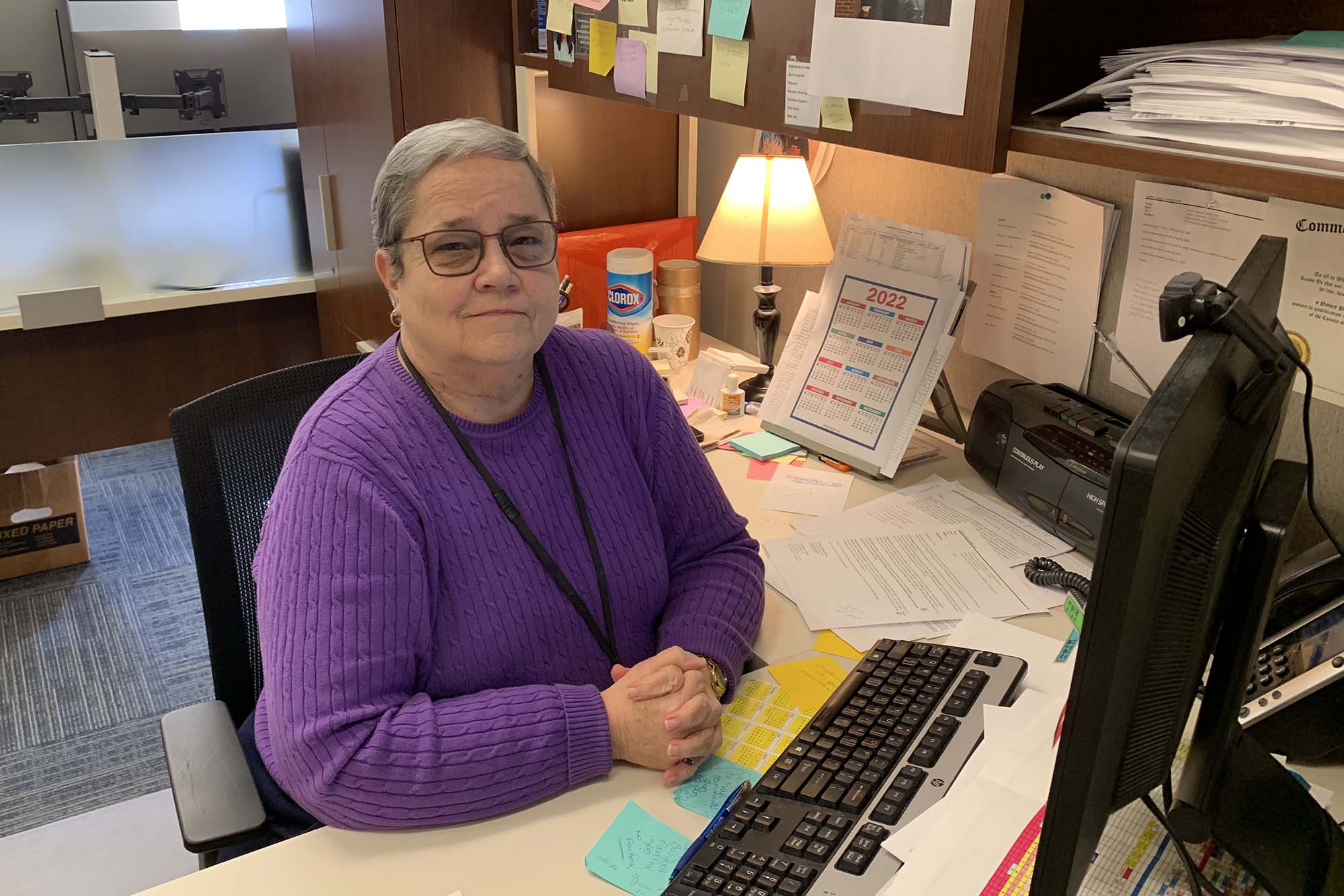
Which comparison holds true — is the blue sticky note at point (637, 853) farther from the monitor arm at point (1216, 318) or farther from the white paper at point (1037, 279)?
the white paper at point (1037, 279)

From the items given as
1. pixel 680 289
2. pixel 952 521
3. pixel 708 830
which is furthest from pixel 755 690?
pixel 680 289

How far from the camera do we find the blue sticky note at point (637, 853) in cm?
93

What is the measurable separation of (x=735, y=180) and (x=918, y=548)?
0.79 metres

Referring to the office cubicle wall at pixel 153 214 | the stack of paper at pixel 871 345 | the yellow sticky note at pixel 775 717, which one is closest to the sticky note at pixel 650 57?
the stack of paper at pixel 871 345

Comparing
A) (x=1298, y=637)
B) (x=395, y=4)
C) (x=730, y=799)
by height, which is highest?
(x=395, y=4)

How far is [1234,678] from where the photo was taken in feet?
2.68

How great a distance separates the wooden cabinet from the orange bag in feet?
0.95

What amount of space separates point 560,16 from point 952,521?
112cm

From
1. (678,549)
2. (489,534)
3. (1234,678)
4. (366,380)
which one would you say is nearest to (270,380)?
(366,380)

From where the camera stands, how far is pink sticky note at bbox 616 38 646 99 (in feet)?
5.55

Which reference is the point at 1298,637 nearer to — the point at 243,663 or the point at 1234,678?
the point at 1234,678

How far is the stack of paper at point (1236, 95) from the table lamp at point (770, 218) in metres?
0.78

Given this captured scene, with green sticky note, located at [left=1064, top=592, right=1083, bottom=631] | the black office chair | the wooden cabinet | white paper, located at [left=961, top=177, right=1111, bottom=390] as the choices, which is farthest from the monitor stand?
the wooden cabinet

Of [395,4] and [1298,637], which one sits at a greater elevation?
[395,4]
